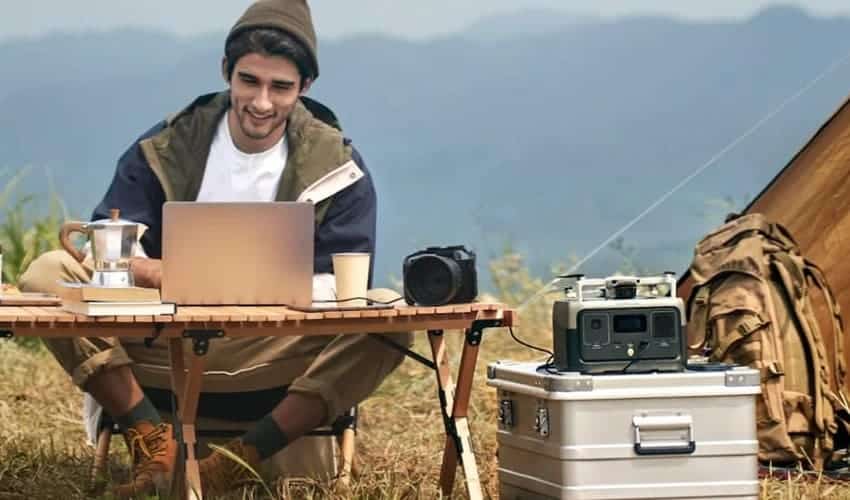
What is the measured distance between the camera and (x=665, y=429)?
3.45m

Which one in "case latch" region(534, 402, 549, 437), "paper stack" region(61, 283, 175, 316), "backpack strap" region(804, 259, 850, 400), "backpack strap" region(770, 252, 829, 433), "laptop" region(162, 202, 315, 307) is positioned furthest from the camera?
"backpack strap" region(804, 259, 850, 400)

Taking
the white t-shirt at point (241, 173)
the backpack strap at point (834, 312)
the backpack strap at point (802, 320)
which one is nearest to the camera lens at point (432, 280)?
the white t-shirt at point (241, 173)

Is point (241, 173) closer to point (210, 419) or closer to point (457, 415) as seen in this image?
point (210, 419)

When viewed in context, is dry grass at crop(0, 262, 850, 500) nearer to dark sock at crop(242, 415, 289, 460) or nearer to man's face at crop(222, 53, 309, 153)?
dark sock at crop(242, 415, 289, 460)

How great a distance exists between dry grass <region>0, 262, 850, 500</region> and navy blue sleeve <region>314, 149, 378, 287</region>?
52 cm

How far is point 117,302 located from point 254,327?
26 centimetres

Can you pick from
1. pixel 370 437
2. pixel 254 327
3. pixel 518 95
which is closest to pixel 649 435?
pixel 254 327

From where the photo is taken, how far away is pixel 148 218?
421 centimetres

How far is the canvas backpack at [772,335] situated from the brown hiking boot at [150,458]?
1.31 metres

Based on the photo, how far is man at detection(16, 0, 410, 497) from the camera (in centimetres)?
391

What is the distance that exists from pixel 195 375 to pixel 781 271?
1630mm

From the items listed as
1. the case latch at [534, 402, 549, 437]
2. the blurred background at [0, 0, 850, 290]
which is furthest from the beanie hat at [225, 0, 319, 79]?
the blurred background at [0, 0, 850, 290]

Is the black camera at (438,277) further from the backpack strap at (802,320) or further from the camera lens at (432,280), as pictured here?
the backpack strap at (802,320)

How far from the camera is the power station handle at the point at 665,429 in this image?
344cm
